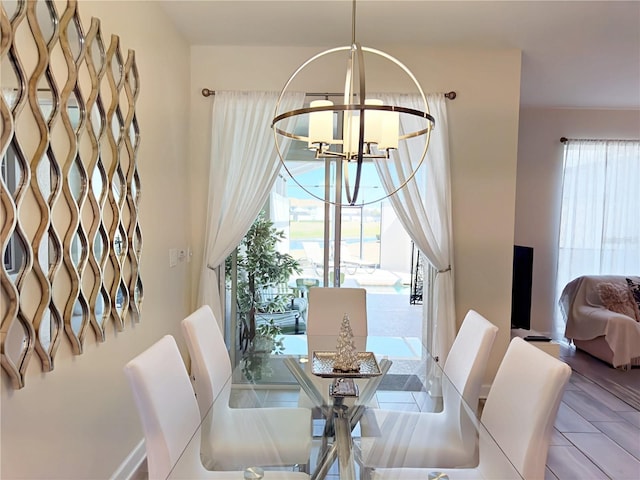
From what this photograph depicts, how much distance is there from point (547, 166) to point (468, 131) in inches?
87.4

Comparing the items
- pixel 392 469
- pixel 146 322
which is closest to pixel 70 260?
pixel 146 322

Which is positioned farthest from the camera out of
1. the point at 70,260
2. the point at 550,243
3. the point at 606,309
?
the point at 550,243

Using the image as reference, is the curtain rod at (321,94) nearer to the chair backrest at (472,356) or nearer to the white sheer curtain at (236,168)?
the white sheer curtain at (236,168)

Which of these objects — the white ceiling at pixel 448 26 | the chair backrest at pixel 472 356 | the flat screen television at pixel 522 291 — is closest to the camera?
the chair backrest at pixel 472 356

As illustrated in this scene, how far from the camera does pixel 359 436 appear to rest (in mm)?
1705

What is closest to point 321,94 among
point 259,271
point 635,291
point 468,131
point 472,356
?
point 468,131

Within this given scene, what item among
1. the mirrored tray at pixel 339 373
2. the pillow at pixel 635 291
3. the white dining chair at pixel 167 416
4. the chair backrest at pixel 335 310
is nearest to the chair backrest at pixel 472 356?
the mirrored tray at pixel 339 373

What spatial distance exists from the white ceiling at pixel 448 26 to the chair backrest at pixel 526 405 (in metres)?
2.10

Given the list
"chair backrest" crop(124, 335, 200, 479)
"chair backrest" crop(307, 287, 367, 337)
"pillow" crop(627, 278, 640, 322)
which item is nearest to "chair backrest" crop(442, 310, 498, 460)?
"chair backrest" crop(307, 287, 367, 337)

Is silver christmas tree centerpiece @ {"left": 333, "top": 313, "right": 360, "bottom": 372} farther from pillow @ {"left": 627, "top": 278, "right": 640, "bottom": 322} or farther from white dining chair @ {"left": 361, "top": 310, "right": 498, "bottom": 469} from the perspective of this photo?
pillow @ {"left": 627, "top": 278, "right": 640, "bottom": 322}

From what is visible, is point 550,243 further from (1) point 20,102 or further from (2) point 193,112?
(1) point 20,102

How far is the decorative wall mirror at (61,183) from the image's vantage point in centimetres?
138

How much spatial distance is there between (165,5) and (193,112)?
0.82 meters

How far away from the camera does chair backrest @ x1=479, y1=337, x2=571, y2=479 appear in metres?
1.40
